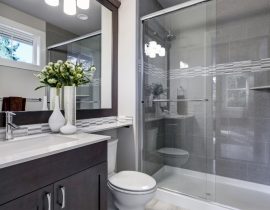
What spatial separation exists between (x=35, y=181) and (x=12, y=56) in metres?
0.98

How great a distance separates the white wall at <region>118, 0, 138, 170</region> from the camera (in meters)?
2.13

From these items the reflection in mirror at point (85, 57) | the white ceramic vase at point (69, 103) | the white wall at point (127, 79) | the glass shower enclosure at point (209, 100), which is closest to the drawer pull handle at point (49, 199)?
the white ceramic vase at point (69, 103)

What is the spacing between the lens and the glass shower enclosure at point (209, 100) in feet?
7.11

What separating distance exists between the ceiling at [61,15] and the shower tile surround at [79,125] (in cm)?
88

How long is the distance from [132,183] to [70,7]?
5.60 ft

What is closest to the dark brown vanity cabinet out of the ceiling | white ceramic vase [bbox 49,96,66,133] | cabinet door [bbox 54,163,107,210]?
cabinet door [bbox 54,163,107,210]

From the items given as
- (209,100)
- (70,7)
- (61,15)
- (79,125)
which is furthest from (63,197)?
(209,100)

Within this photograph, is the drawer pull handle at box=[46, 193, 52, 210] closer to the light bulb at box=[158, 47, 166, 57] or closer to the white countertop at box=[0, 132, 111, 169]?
the white countertop at box=[0, 132, 111, 169]

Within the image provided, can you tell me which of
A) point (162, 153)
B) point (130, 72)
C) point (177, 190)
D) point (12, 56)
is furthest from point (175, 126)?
point (12, 56)

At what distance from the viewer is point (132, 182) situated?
5.11ft

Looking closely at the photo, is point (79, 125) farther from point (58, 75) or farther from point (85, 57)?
point (85, 57)

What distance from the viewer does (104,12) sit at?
2090 millimetres

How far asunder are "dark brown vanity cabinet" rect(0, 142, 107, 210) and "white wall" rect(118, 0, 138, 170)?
34.5 inches

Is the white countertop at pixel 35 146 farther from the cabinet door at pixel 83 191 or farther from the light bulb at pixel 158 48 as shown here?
the light bulb at pixel 158 48
